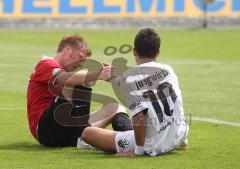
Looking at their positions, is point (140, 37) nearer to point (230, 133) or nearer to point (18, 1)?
point (230, 133)

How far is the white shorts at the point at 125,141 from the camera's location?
908 cm

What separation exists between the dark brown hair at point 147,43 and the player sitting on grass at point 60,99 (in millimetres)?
922

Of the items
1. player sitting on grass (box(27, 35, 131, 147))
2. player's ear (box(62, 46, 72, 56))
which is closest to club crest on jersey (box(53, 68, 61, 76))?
player sitting on grass (box(27, 35, 131, 147))

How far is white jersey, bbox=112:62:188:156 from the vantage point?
885cm

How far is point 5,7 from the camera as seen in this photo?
3725 cm

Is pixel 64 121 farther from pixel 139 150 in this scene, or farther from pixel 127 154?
pixel 139 150

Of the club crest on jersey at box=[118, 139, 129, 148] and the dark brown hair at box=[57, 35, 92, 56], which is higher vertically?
the dark brown hair at box=[57, 35, 92, 56]

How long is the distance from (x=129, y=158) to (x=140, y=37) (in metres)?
1.30

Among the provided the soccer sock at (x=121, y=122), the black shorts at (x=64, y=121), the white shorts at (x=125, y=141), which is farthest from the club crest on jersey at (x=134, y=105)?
the black shorts at (x=64, y=121)

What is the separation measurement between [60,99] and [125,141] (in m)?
1.08

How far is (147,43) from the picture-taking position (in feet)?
29.1

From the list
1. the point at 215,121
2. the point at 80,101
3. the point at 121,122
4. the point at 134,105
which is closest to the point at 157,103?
the point at 134,105

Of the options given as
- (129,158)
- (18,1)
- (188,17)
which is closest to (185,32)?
(188,17)

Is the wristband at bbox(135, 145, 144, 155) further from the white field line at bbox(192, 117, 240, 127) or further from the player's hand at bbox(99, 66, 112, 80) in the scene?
the white field line at bbox(192, 117, 240, 127)
